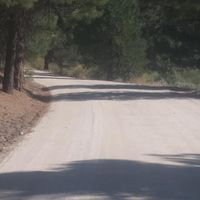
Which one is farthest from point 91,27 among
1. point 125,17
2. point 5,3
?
point 5,3

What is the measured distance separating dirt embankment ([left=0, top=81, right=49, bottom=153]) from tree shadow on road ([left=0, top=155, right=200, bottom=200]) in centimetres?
334

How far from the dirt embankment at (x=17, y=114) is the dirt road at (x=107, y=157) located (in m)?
0.41

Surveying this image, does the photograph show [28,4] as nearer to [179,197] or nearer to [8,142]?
[8,142]

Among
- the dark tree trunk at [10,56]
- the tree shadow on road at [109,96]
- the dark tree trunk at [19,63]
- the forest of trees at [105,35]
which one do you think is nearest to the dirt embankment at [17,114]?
the dark tree trunk at [10,56]

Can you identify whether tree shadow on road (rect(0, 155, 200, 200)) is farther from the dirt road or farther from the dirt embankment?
the dirt embankment

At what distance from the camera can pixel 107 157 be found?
1412 centimetres

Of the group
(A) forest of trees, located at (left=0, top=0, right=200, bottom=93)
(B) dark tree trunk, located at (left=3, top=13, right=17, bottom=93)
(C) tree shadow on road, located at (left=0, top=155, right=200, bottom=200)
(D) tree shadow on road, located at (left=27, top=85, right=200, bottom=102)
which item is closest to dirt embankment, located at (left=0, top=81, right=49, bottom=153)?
(B) dark tree trunk, located at (left=3, top=13, right=17, bottom=93)

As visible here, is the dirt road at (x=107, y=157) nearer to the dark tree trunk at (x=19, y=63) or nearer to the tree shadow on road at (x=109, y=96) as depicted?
the dark tree trunk at (x=19, y=63)

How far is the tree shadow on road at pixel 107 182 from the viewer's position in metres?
10.1

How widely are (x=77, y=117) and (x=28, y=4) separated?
3935 millimetres

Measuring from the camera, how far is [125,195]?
33.0 ft

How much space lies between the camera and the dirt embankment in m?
18.1

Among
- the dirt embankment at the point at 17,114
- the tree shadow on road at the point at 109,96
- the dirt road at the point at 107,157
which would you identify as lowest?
the tree shadow on road at the point at 109,96

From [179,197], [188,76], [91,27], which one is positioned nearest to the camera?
[179,197]
